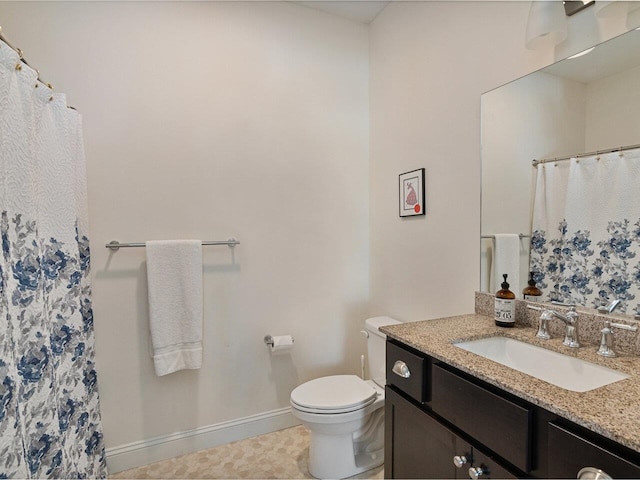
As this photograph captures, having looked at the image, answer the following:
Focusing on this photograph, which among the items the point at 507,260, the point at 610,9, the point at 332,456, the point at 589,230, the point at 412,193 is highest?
the point at 610,9

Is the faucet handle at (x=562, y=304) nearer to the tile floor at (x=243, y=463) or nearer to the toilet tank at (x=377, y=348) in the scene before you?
the toilet tank at (x=377, y=348)

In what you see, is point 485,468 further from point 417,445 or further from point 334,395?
point 334,395

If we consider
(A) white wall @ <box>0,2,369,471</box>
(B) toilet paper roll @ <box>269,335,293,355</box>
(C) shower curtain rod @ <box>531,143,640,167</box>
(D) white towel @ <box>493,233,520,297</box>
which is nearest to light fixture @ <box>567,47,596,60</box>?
(C) shower curtain rod @ <box>531,143,640,167</box>

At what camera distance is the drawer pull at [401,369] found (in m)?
1.12

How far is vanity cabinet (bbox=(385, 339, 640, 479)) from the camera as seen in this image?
0.65 metres

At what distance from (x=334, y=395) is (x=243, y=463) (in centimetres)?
67

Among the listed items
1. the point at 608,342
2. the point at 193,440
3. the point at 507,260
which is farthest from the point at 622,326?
the point at 193,440

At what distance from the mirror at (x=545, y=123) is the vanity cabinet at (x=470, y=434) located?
59 centimetres

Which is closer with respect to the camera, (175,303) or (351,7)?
(175,303)

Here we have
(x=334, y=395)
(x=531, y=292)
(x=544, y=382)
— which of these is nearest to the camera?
(x=544, y=382)

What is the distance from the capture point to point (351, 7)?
2.07 meters

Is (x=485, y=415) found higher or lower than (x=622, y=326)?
lower

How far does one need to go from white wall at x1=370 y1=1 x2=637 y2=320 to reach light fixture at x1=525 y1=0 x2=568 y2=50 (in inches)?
1.4

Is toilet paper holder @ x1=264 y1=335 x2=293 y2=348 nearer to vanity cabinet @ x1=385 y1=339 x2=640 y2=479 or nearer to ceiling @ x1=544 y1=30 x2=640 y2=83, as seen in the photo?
vanity cabinet @ x1=385 y1=339 x2=640 y2=479
